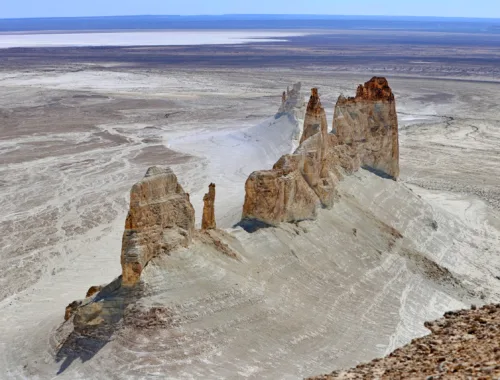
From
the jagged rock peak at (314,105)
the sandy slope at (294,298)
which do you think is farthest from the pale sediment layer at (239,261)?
the jagged rock peak at (314,105)

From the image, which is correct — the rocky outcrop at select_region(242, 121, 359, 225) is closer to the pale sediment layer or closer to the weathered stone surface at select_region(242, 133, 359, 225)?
the weathered stone surface at select_region(242, 133, 359, 225)

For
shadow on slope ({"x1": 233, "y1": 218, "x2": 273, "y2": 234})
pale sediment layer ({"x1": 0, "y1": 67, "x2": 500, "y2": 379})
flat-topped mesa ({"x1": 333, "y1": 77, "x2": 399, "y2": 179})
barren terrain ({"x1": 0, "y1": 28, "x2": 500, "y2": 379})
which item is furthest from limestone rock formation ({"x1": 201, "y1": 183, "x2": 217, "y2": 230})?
flat-topped mesa ({"x1": 333, "y1": 77, "x2": 399, "y2": 179})

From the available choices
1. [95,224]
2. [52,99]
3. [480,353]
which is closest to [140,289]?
[480,353]

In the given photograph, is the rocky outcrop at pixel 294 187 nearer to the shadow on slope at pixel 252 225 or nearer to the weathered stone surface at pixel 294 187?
the weathered stone surface at pixel 294 187

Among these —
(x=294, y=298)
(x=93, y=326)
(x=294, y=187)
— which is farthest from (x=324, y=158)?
(x=93, y=326)

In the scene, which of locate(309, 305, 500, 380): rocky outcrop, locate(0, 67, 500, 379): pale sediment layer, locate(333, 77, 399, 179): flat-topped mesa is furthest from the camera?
locate(333, 77, 399, 179): flat-topped mesa

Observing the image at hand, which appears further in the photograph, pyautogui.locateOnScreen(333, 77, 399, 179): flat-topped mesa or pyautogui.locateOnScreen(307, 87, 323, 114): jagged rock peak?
pyautogui.locateOnScreen(333, 77, 399, 179): flat-topped mesa

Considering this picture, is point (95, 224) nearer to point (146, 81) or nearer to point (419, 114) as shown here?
point (419, 114)

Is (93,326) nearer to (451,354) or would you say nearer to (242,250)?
(242,250)
